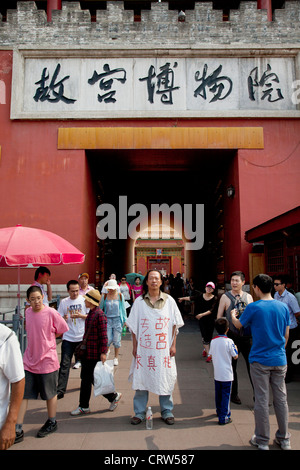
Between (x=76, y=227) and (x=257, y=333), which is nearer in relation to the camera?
(x=257, y=333)

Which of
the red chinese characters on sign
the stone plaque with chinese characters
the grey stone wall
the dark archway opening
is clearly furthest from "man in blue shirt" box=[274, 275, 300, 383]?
the grey stone wall

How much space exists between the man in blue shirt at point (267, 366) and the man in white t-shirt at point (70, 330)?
253 cm

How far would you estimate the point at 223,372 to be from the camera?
3619 mm

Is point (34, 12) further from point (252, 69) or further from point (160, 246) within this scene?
point (160, 246)

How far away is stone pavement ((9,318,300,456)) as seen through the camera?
3.12 meters

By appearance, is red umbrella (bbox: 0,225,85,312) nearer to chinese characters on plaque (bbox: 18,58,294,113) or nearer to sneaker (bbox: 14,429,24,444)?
sneaker (bbox: 14,429,24,444)

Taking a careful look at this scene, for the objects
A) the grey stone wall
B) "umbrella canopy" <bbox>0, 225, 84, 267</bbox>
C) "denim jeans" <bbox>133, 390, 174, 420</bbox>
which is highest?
the grey stone wall

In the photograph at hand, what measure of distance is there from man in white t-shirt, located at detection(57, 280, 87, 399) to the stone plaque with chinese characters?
6.27 m

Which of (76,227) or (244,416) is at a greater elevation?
(76,227)

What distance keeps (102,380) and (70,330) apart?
3.88 feet

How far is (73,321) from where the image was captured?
4.75 meters

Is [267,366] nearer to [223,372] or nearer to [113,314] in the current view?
[223,372]

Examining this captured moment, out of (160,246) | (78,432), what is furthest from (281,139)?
(160,246)

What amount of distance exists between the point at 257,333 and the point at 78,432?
2130mm
